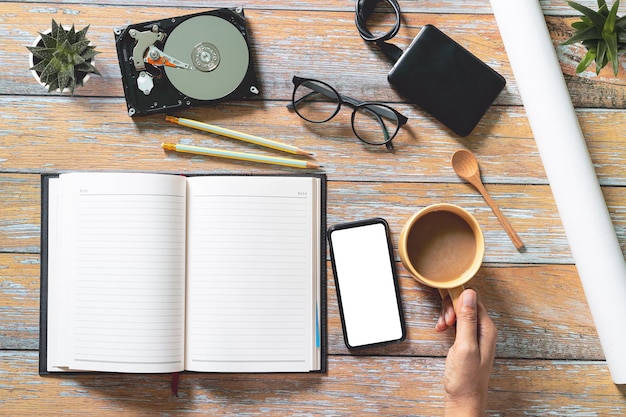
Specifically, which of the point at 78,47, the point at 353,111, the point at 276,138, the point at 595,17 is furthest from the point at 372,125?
the point at 78,47

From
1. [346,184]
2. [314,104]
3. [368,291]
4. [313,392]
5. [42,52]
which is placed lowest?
[313,392]

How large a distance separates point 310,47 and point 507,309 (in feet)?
1.79

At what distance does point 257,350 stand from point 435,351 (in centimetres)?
29

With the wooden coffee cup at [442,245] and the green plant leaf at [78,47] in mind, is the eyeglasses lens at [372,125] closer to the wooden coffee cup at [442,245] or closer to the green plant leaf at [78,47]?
the wooden coffee cup at [442,245]

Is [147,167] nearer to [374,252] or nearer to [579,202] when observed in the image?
[374,252]

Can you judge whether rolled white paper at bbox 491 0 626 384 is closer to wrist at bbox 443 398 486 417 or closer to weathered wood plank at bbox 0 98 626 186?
weathered wood plank at bbox 0 98 626 186

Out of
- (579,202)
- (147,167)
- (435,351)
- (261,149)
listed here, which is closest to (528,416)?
(435,351)

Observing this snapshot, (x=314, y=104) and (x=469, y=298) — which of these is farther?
(x=314, y=104)

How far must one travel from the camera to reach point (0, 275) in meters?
0.97

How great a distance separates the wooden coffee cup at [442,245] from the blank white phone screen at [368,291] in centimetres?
7

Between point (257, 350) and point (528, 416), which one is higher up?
point (257, 350)

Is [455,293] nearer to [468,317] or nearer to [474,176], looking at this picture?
[468,317]

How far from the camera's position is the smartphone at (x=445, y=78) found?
0.98 m

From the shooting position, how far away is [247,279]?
945 mm
